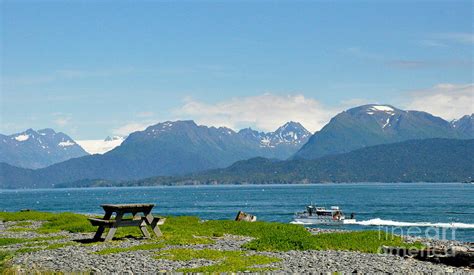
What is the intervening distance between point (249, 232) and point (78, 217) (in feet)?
69.5

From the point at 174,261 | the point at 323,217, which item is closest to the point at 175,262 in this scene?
the point at 174,261

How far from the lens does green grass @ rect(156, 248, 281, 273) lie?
29.5 m

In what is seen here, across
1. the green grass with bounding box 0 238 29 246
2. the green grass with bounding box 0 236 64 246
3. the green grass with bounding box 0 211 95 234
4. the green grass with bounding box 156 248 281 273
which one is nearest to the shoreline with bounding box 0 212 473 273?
the green grass with bounding box 156 248 281 273

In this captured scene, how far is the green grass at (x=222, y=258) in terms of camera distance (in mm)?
29500

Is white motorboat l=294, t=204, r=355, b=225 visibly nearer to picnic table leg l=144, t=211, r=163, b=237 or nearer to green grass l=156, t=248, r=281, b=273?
picnic table leg l=144, t=211, r=163, b=237

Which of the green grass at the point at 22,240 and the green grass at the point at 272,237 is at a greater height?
the green grass at the point at 272,237

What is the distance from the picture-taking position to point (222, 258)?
109 ft

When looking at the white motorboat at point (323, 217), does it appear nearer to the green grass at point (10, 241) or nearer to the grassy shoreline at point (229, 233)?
the grassy shoreline at point (229, 233)

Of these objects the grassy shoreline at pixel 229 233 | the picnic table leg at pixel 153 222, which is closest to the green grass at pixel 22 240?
the grassy shoreline at pixel 229 233

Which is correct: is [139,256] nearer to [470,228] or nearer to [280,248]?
[280,248]

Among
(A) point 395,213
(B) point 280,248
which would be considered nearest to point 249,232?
(B) point 280,248

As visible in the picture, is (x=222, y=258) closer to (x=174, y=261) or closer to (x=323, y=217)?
(x=174, y=261)

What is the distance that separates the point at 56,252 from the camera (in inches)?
1433

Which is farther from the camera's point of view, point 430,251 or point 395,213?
point 395,213
